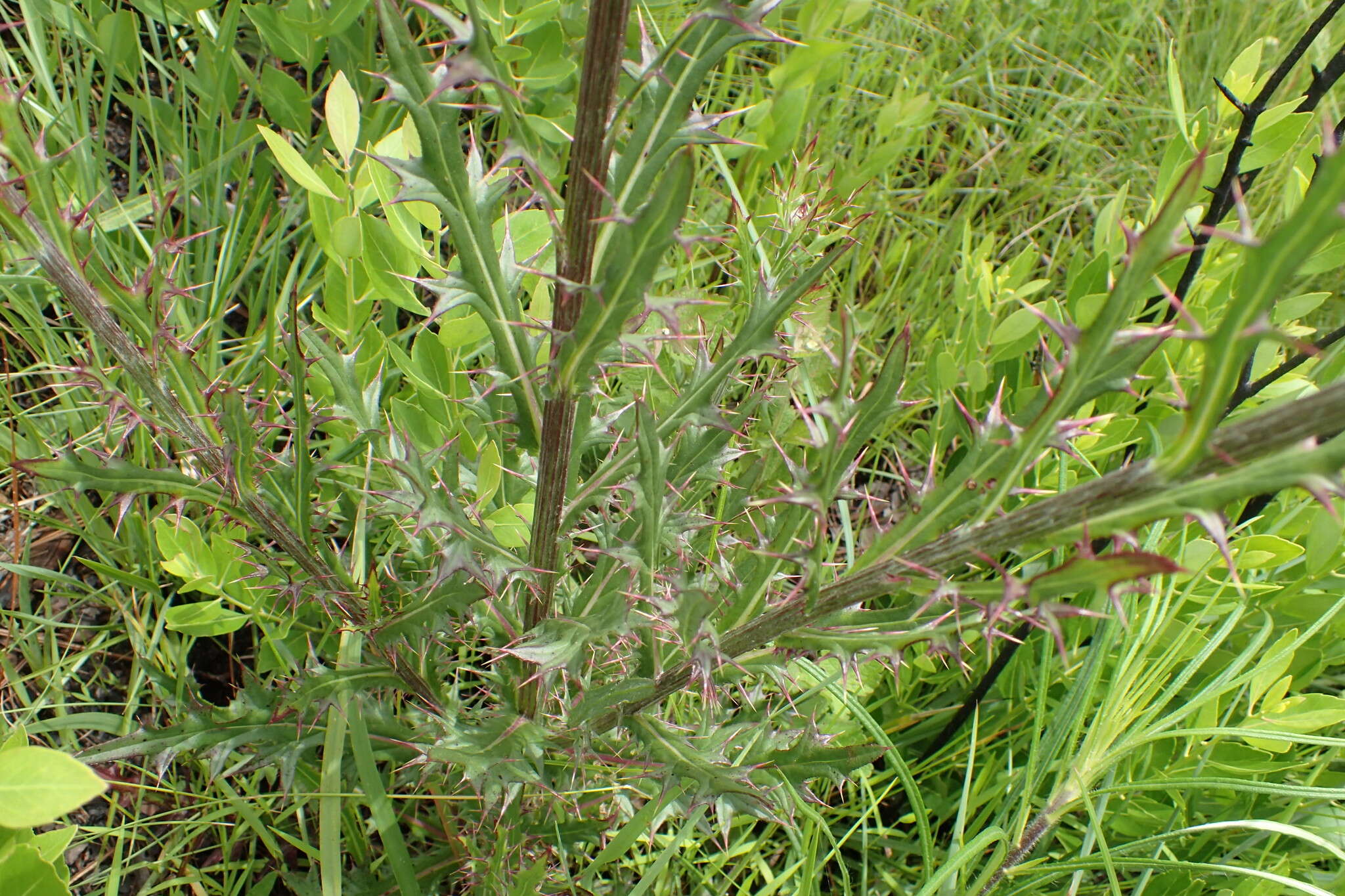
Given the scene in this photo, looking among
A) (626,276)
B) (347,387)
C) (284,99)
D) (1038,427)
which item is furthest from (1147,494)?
(284,99)

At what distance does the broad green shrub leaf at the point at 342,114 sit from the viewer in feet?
4.94

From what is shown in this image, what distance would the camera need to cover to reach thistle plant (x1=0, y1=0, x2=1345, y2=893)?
0.84 metres

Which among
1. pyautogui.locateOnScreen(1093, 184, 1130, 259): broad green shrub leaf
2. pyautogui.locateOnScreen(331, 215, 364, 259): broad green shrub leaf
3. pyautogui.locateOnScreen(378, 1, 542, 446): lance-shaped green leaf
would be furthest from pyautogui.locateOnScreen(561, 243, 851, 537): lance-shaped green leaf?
pyautogui.locateOnScreen(1093, 184, 1130, 259): broad green shrub leaf

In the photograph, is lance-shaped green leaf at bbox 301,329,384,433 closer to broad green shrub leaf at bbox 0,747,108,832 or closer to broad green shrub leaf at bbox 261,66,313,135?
broad green shrub leaf at bbox 0,747,108,832

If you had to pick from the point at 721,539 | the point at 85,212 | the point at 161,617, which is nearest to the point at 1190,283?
the point at 721,539

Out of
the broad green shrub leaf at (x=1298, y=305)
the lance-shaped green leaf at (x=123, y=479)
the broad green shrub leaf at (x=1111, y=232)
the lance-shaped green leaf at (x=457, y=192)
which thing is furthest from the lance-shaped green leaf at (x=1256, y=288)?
the broad green shrub leaf at (x=1298, y=305)

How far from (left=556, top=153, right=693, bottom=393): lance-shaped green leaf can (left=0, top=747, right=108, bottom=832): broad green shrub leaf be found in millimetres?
593

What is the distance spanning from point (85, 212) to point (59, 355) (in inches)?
44.2

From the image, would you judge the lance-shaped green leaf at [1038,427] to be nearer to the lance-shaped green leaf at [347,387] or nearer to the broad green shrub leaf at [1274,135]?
the lance-shaped green leaf at [347,387]

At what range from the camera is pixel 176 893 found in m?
1.60

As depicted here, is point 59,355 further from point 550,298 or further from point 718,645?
point 718,645

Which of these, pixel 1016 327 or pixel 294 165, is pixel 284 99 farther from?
pixel 1016 327

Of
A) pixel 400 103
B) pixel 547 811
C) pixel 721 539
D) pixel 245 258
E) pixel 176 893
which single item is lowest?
pixel 176 893

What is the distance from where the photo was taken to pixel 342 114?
4.98ft
